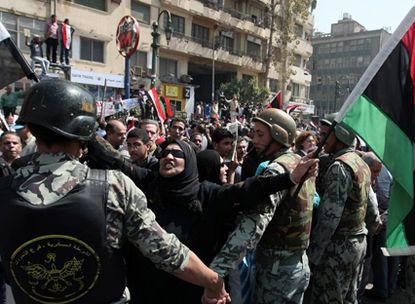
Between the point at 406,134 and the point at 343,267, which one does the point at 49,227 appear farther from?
the point at 343,267

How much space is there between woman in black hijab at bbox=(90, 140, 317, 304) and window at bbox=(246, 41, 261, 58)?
3601cm

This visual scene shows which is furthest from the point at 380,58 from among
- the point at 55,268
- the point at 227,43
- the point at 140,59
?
the point at 227,43

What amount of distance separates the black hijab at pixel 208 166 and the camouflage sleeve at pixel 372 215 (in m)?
1.54

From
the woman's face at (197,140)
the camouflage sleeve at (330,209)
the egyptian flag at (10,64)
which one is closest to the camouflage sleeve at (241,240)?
the camouflage sleeve at (330,209)

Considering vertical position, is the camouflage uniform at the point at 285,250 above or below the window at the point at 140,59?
below

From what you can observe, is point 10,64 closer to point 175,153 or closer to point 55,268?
point 175,153

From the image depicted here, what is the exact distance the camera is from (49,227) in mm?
1459

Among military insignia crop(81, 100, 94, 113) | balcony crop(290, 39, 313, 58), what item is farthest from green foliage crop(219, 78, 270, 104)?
military insignia crop(81, 100, 94, 113)

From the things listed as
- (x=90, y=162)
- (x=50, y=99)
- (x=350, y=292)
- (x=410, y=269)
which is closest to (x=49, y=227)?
(x=50, y=99)

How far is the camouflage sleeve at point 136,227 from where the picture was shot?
156cm

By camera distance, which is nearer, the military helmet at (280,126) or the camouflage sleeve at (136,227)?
the camouflage sleeve at (136,227)

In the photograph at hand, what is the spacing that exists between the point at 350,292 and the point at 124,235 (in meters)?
2.57

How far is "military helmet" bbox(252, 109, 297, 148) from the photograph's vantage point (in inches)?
108

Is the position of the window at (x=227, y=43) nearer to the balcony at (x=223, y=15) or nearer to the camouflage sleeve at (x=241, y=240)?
the balcony at (x=223, y=15)
